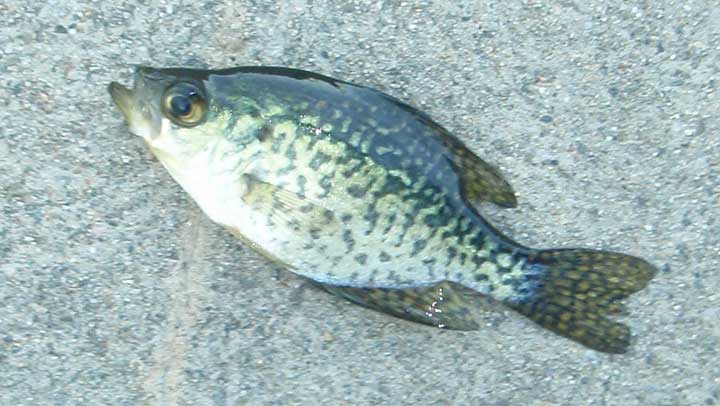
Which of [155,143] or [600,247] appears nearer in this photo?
[155,143]

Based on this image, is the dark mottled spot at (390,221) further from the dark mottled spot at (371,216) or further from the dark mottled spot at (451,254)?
the dark mottled spot at (451,254)

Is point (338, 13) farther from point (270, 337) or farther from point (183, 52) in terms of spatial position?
point (270, 337)

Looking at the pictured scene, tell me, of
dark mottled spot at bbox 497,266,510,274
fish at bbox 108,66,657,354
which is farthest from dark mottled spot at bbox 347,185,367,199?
dark mottled spot at bbox 497,266,510,274

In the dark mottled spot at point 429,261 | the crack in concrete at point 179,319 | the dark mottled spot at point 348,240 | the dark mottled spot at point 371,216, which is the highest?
the dark mottled spot at point 371,216

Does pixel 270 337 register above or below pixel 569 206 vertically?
below

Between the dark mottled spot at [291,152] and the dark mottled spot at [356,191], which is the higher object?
the dark mottled spot at [291,152]

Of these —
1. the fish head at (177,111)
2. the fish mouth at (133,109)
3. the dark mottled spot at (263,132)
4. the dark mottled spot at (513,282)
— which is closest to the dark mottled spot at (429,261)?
the dark mottled spot at (513,282)

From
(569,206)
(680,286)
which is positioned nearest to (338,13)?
(569,206)
